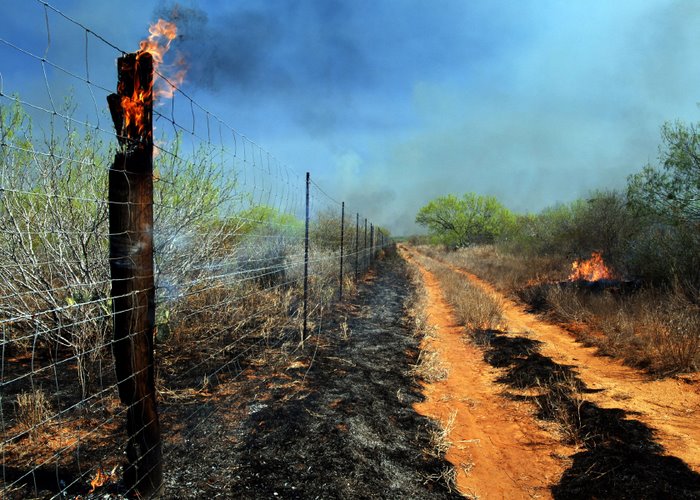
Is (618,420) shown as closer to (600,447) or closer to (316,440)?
(600,447)

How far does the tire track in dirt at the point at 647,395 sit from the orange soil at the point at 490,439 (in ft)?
3.38

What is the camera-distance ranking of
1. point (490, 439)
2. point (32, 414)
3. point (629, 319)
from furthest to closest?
1. point (629, 319)
2. point (490, 439)
3. point (32, 414)

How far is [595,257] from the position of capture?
619 inches

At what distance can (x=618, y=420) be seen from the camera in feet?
14.1

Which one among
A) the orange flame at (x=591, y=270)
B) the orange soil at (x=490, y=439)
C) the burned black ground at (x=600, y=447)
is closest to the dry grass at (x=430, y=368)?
the orange soil at (x=490, y=439)

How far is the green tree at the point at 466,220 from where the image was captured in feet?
137

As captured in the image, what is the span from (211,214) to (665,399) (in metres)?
6.56

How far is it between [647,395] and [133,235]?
6070 millimetres

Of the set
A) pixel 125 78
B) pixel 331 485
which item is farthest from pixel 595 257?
pixel 125 78

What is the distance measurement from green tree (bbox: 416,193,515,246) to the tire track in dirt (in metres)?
→ 34.5

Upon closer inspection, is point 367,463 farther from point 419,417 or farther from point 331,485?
point 419,417

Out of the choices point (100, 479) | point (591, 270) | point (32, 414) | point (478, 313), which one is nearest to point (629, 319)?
point (478, 313)

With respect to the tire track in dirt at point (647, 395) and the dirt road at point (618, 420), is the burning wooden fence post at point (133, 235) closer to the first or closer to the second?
the dirt road at point (618, 420)

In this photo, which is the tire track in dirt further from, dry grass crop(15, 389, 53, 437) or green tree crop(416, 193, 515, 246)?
green tree crop(416, 193, 515, 246)
